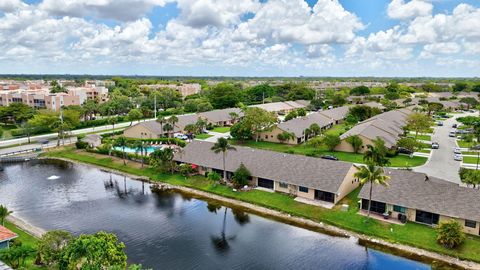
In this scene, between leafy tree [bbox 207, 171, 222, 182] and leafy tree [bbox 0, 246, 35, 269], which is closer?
leafy tree [bbox 0, 246, 35, 269]

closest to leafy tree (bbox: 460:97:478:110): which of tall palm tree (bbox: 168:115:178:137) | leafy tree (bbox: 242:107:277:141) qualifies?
leafy tree (bbox: 242:107:277:141)

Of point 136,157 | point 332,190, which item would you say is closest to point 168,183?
point 136,157

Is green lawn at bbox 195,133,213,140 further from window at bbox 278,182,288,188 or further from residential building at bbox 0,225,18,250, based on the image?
residential building at bbox 0,225,18,250

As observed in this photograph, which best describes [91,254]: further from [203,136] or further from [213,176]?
[203,136]

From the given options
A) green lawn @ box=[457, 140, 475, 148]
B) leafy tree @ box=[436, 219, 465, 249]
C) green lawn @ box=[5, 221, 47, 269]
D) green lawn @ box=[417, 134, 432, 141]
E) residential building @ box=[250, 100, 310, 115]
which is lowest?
green lawn @ box=[5, 221, 47, 269]

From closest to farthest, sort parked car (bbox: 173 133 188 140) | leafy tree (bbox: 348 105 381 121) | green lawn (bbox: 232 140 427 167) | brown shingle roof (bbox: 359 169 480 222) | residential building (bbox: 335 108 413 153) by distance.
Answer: brown shingle roof (bbox: 359 169 480 222)
green lawn (bbox: 232 140 427 167)
residential building (bbox: 335 108 413 153)
parked car (bbox: 173 133 188 140)
leafy tree (bbox: 348 105 381 121)

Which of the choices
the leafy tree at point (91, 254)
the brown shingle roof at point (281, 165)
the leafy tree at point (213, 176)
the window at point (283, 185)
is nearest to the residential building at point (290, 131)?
the brown shingle roof at point (281, 165)
